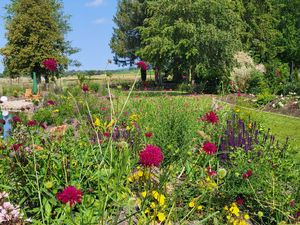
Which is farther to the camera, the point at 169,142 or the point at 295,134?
the point at 295,134

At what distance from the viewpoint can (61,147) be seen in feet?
12.5

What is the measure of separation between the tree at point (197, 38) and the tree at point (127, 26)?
496 inches

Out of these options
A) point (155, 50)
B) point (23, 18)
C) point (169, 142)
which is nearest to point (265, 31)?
point (155, 50)

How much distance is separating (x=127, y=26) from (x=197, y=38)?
16.6 meters

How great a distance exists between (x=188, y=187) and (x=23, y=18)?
34.5m

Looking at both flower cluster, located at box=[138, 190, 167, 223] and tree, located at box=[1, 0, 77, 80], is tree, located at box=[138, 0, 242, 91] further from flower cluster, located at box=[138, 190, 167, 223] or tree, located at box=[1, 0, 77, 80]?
flower cluster, located at box=[138, 190, 167, 223]

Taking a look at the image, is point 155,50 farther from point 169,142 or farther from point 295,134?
point 169,142

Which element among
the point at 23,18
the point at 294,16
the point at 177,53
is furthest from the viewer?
the point at 294,16

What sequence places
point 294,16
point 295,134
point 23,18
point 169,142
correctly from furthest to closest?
point 294,16, point 23,18, point 295,134, point 169,142

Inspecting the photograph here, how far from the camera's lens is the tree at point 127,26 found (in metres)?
39.8

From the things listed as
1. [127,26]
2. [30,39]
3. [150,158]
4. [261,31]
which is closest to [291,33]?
[261,31]

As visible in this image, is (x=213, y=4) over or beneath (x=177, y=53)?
over

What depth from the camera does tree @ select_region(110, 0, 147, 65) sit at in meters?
39.8

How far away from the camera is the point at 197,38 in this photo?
25156 mm
